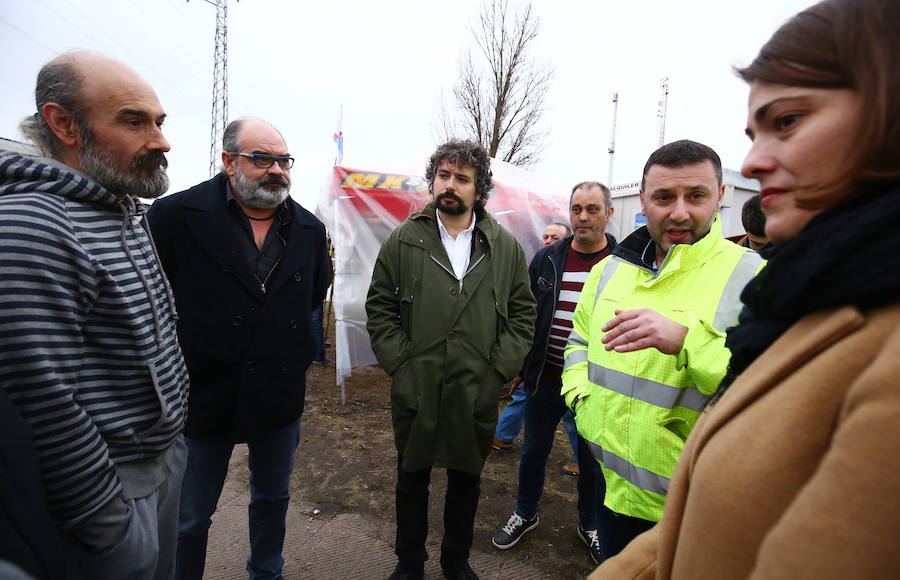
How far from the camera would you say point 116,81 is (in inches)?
57.9

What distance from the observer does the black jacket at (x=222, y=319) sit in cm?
205

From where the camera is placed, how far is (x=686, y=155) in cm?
178

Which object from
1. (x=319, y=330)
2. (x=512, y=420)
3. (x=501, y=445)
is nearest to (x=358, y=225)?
(x=319, y=330)

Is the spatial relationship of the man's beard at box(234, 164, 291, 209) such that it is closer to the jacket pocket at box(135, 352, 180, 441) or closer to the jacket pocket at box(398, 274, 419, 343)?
the jacket pocket at box(398, 274, 419, 343)

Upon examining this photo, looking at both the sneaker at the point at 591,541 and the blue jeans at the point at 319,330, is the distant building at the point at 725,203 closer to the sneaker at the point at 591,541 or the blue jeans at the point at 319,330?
the blue jeans at the point at 319,330

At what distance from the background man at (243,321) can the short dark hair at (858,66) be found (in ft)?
6.72

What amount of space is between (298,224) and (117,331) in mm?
1152

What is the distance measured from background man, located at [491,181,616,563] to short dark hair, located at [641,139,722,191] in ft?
4.18

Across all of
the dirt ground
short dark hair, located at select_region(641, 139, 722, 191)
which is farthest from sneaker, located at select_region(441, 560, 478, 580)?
short dark hair, located at select_region(641, 139, 722, 191)

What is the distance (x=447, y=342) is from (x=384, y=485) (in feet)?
6.01

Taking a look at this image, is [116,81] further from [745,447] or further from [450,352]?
[745,447]

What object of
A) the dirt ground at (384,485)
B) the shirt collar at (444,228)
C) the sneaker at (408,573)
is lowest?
the dirt ground at (384,485)

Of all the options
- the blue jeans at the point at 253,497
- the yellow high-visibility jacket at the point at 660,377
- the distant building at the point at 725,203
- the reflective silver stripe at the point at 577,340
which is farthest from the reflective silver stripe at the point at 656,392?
the distant building at the point at 725,203

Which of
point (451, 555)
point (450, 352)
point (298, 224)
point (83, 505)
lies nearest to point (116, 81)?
point (298, 224)
